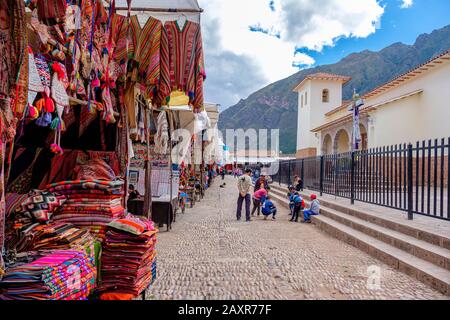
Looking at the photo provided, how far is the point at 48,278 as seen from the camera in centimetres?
232

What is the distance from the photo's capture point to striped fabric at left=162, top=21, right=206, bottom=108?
4.36 metres

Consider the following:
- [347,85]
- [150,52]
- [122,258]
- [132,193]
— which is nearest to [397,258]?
[122,258]

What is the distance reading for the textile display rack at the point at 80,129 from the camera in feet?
7.57

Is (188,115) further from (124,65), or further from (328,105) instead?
(328,105)

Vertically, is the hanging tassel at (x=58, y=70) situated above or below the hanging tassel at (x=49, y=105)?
above

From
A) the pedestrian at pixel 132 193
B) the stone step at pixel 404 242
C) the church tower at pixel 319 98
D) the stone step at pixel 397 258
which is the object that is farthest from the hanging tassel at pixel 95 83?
the church tower at pixel 319 98

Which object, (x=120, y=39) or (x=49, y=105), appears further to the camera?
(x=120, y=39)

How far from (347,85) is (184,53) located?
113777 millimetres

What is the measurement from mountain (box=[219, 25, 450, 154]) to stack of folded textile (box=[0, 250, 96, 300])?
89444 millimetres

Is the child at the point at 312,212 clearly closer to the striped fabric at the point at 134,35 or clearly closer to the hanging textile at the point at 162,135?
the hanging textile at the point at 162,135

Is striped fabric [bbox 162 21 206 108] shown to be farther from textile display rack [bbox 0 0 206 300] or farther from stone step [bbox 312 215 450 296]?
stone step [bbox 312 215 450 296]

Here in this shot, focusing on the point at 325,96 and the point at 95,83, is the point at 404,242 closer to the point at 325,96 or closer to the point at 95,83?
the point at 95,83

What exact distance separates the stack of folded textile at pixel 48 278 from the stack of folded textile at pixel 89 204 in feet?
2.20

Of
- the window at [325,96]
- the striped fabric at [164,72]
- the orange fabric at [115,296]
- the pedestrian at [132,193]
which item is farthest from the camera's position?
the window at [325,96]
